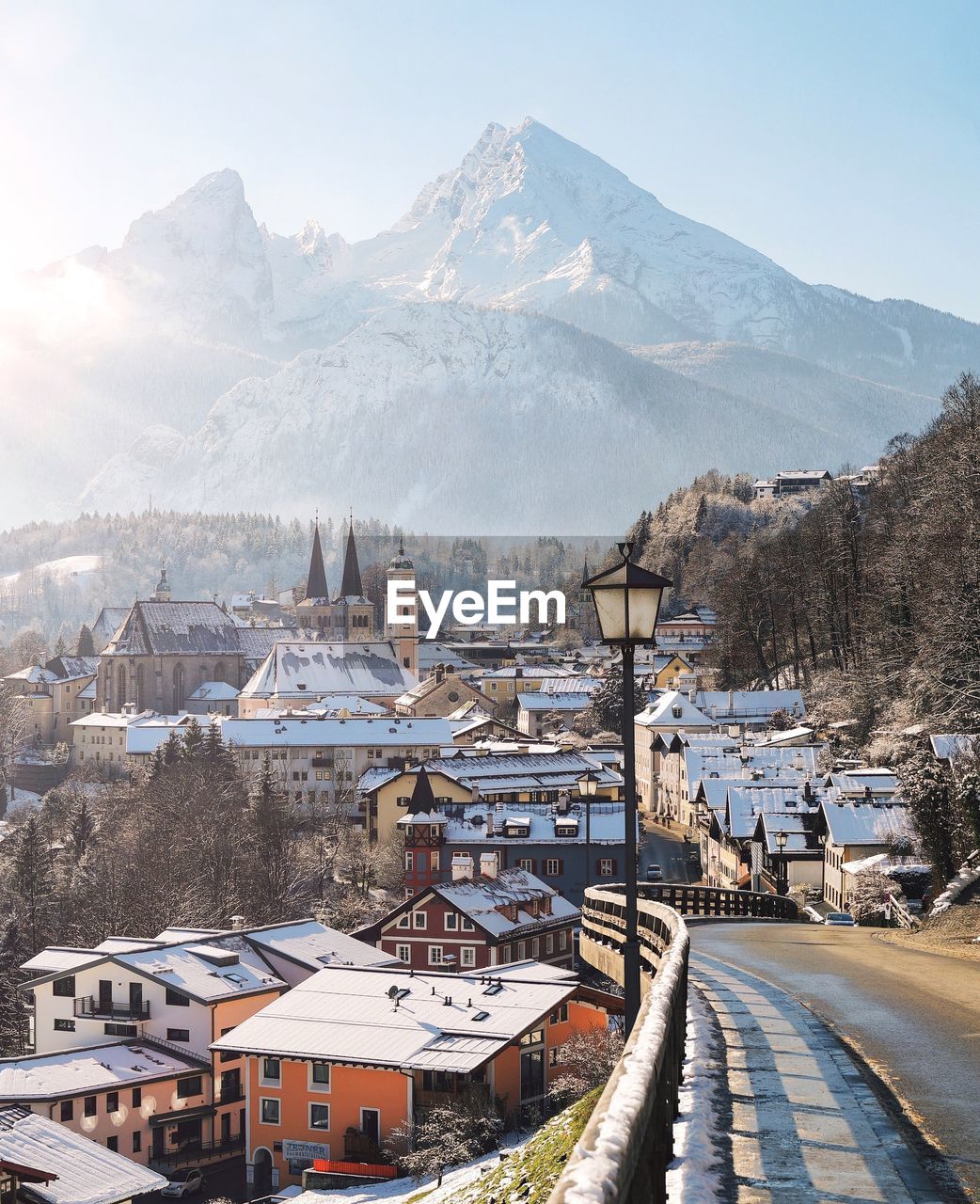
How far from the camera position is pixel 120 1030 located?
1778 inches

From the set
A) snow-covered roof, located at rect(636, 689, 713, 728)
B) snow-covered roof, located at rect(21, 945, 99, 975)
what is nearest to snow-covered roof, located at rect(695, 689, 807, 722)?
snow-covered roof, located at rect(636, 689, 713, 728)

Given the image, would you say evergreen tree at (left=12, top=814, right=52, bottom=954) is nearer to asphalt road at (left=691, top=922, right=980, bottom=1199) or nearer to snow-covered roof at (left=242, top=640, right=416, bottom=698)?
asphalt road at (left=691, top=922, right=980, bottom=1199)

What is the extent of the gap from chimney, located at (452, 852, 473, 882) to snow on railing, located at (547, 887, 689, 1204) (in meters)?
44.8

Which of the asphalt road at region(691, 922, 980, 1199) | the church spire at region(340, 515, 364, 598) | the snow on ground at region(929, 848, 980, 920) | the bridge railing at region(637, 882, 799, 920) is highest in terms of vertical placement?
the church spire at region(340, 515, 364, 598)

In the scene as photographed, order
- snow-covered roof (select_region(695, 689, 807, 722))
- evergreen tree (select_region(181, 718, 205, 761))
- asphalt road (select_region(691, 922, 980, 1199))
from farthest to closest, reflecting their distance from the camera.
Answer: evergreen tree (select_region(181, 718, 205, 761))
snow-covered roof (select_region(695, 689, 807, 722))
asphalt road (select_region(691, 922, 980, 1199))

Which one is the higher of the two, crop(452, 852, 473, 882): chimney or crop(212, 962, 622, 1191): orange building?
crop(452, 852, 473, 882): chimney

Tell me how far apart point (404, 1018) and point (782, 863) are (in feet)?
59.1

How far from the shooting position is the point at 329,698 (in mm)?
116875

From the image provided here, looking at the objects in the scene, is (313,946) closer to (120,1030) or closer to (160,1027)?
(160,1027)

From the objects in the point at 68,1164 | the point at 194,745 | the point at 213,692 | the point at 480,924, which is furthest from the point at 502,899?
the point at 213,692

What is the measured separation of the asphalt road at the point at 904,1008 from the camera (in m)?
8.29

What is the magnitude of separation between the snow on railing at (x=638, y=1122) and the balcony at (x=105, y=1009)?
127 ft

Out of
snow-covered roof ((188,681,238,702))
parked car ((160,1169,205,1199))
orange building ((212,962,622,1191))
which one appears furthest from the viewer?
snow-covered roof ((188,681,238,702))

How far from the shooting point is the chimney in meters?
53.4
